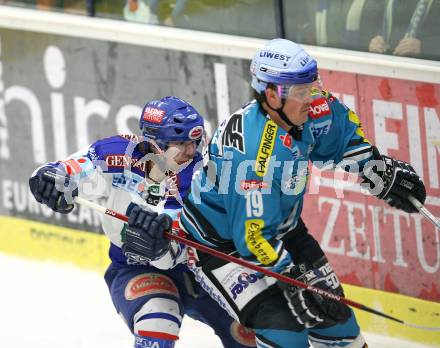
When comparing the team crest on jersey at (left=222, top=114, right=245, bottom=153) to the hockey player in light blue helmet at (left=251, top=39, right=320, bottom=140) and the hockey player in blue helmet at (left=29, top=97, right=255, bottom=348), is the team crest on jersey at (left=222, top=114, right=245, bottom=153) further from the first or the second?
the hockey player in blue helmet at (left=29, top=97, right=255, bottom=348)

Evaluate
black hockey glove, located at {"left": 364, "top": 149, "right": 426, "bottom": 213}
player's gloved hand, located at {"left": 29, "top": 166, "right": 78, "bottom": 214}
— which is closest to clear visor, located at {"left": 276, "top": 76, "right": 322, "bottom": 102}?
black hockey glove, located at {"left": 364, "top": 149, "right": 426, "bottom": 213}

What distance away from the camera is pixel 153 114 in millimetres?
5340

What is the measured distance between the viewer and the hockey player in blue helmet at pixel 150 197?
529 centimetres

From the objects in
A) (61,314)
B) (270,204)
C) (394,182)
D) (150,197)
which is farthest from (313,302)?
(61,314)

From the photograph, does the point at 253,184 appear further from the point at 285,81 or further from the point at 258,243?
the point at 285,81

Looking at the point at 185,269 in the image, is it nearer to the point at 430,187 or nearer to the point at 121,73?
the point at 430,187

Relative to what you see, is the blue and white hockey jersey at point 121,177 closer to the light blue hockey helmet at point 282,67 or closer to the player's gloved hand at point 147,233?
the player's gloved hand at point 147,233

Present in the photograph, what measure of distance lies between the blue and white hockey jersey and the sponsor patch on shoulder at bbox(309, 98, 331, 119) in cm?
64

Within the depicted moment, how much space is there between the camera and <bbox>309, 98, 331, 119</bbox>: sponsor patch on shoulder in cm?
514

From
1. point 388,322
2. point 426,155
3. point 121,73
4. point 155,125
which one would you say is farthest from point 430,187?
point 121,73

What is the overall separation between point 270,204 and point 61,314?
119 inches

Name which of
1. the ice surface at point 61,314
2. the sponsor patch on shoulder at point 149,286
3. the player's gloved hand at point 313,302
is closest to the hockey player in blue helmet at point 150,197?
the sponsor patch on shoulder at point 149,286

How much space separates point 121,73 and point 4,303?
1.63 metres

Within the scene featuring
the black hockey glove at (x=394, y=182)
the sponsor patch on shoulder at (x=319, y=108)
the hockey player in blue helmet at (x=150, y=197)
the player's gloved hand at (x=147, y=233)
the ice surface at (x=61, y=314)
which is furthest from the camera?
the ice surface at (x=61, y=314)
